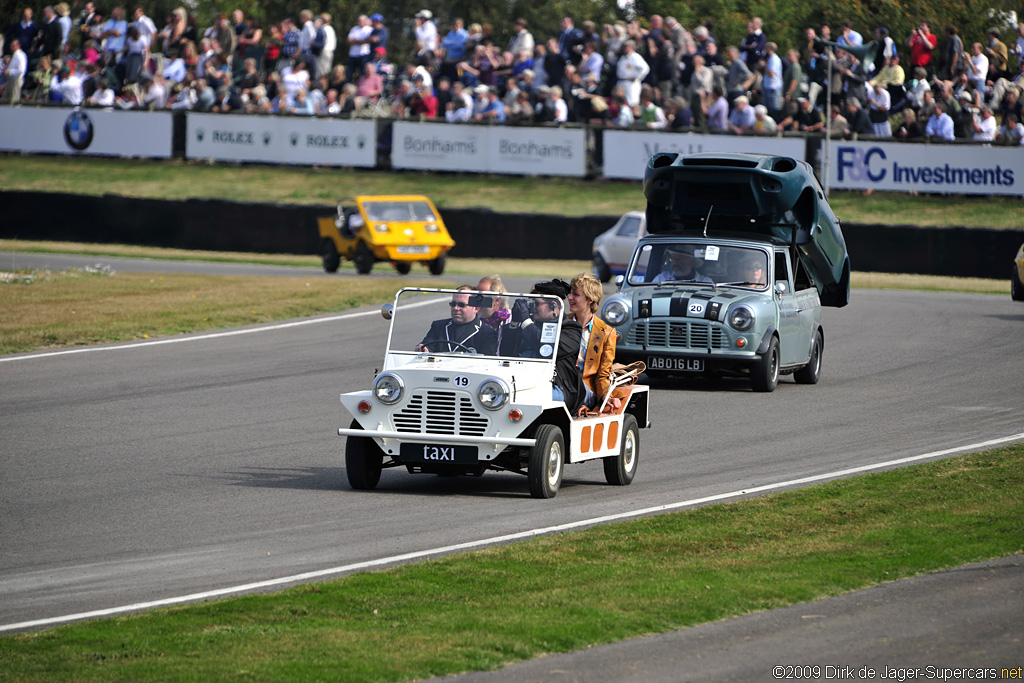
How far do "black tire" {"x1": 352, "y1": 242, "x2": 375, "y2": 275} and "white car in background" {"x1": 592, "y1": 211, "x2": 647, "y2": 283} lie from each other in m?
4.51

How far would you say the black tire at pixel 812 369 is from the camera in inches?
674

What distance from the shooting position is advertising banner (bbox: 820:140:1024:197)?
31422 mm

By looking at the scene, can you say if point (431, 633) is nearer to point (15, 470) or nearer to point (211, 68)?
point (15, 470)

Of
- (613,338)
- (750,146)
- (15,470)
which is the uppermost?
(750,146)

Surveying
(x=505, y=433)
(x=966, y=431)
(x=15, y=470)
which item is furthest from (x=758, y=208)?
(x=15, y=470)

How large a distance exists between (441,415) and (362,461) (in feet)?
2.48

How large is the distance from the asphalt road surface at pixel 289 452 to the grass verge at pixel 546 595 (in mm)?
582

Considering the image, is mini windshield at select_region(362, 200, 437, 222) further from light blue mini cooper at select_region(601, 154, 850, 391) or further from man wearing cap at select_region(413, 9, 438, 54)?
light blue mini cooper at select_region(601, 154, 850, 391)

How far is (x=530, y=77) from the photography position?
36062 mm

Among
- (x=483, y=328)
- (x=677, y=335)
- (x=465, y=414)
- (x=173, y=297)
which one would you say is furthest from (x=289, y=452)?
(x=173, y=297)

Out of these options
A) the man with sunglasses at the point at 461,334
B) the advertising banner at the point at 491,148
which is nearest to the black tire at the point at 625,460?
the man with sunglasses at the point at 461,334

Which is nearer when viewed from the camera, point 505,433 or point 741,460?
point 505,433

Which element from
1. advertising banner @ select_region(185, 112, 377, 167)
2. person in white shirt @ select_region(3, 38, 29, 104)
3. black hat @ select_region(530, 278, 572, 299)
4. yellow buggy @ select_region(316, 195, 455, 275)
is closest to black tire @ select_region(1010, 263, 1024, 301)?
yellow buggy @ select_region(316, 195, 455, 275)

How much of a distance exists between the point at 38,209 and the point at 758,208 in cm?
2391
